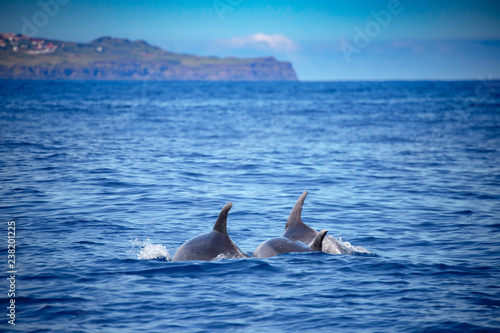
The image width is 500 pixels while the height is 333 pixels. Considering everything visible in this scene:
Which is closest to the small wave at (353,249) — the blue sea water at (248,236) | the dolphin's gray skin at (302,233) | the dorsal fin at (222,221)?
the blue sea water at (248,236)

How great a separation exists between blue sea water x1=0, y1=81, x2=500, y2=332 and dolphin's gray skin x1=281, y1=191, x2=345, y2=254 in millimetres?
310

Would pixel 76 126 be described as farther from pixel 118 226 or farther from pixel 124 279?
pixel 124 279

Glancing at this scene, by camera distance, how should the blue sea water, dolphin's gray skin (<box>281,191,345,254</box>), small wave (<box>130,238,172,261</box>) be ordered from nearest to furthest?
the blue sea water → small wave (<box>130,238,172,261</box>) → dolphin's gray skin (<box>281,191,345,254</box>)

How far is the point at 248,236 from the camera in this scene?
13.6m

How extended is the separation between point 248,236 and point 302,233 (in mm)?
2259

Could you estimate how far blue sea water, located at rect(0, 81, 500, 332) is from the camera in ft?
28.0

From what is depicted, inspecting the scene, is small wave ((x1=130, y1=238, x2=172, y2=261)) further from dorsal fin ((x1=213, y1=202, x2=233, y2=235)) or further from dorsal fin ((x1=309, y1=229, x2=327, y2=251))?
dorsal fin ((x1=309, y1=229, x2=327, y2=251))

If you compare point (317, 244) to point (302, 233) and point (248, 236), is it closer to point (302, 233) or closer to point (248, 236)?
point (302, 233)

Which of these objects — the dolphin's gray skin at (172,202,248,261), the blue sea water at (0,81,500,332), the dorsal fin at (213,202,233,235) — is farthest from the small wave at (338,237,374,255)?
the dorsal fin at (213,202,233,235)

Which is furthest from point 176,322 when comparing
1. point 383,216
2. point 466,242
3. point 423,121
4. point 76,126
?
point 423,121

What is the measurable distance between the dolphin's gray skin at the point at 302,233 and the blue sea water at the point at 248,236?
1.02 ft

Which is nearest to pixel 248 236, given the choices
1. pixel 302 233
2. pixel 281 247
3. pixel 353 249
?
pixel 302 233

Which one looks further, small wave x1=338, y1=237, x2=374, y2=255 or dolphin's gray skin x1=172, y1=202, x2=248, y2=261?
small wave x1=338, y1=237, x2=374, y2=255

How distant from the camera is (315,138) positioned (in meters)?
37.3
